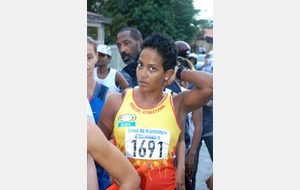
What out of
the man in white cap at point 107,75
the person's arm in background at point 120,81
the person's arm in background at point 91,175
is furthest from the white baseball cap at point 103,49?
the person's arm in background at point 91,175

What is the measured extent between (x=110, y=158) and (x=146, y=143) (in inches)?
21.2

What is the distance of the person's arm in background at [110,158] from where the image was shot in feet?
4.16

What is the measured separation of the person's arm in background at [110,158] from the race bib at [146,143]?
424mm

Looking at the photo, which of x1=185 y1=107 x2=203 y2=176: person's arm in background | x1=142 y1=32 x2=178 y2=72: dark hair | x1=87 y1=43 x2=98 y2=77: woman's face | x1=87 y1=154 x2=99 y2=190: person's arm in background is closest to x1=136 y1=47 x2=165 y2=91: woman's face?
Result: x1=142 y1=32 x2=178 y2=72: dark hair

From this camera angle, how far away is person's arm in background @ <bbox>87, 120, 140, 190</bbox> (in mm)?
1267

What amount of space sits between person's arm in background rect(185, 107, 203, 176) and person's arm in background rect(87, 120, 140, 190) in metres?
1.61

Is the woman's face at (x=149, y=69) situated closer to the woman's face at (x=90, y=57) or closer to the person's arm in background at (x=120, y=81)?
the woman's face at (x=90, y=57)

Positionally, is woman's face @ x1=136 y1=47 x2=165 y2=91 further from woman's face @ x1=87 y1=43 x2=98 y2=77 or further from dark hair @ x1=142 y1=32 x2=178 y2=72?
woman's face @ x1=87 y1=43 x2=98 y2=77

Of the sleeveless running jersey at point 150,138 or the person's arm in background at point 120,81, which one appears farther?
the person's arm in background at point 120,81

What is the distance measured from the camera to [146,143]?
185 centimetres
